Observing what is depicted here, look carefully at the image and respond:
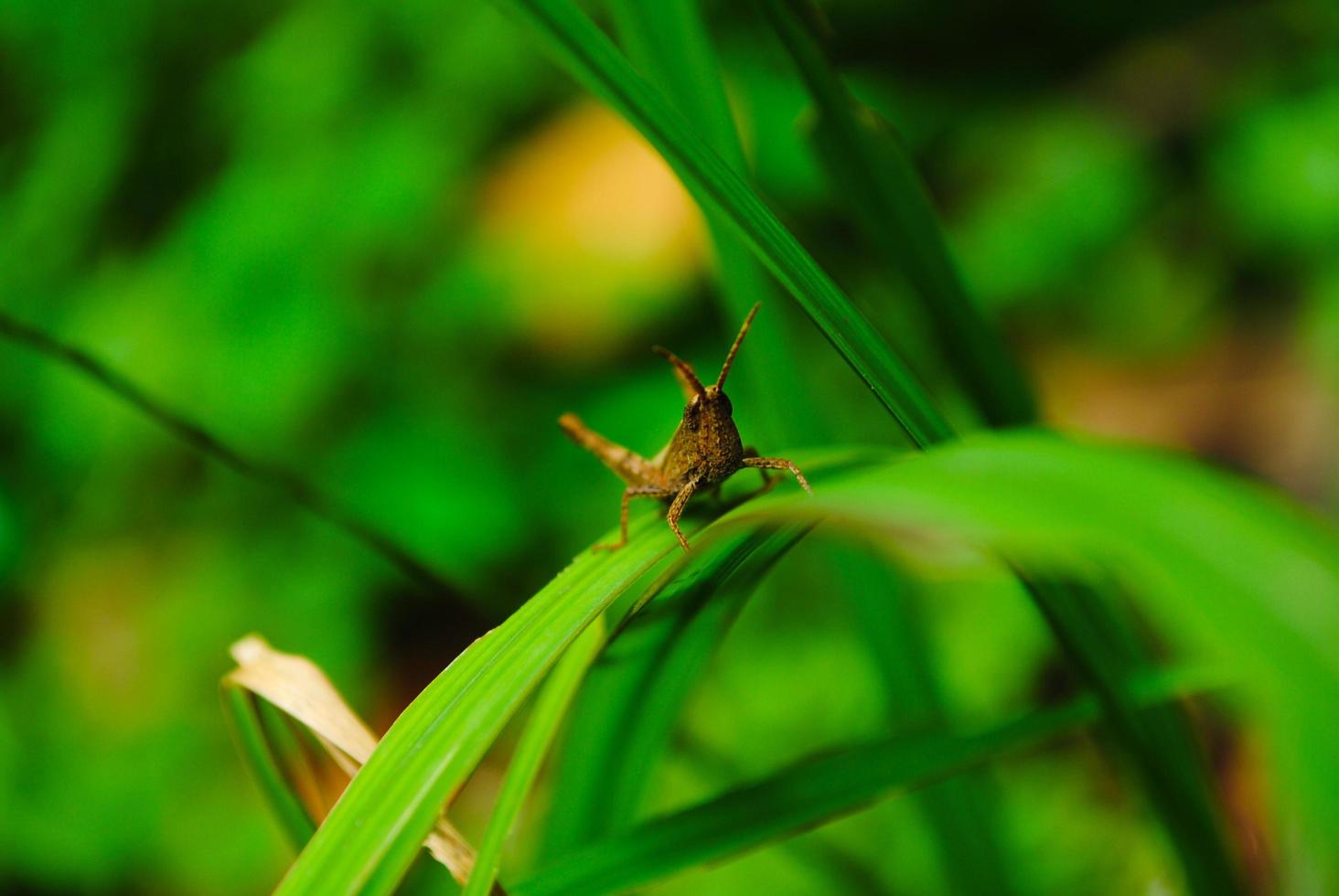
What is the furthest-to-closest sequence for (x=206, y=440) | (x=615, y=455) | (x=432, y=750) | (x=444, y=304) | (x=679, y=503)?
(x=444, y=304), (x=615, y=455), (x=679, y=503), (x=206, y=440), (x=432, y=750)

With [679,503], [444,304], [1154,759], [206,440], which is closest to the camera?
[1154,759]

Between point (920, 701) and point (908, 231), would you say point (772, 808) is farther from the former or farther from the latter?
point (908, 231)

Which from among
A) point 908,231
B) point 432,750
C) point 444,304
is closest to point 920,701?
point 908,231

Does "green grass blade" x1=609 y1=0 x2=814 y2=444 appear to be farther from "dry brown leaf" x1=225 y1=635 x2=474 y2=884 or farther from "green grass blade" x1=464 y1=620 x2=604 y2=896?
"dry brown leaf" x1=225 y1=635 x2=474 y2=884

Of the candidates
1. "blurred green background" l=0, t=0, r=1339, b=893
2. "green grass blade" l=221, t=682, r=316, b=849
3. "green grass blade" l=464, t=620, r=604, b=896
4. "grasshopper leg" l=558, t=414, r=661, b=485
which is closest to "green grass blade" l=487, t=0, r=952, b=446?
"green grass blade" l=464, t=620, r=604, b=896

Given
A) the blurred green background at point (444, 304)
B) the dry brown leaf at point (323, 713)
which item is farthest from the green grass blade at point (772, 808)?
the blurred green background at point (444, 304)

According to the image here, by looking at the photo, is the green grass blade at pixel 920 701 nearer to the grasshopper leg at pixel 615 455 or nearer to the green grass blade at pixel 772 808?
the green grass blade at pixel 772 808

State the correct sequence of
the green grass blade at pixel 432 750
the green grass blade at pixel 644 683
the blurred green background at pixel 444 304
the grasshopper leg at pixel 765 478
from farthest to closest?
the blurred green background at pixel 444 304, the grasshopper leg at pixel 765 478, the green grass blade at pixel 644 683, the green grass blade at pixel 432 750

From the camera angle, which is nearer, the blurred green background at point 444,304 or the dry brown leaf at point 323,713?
the dry brown leaf at point 323,713
